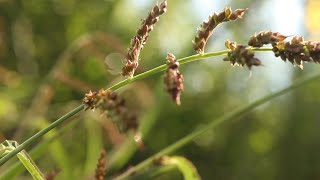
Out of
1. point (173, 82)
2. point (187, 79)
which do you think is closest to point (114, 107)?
point (173, 82)

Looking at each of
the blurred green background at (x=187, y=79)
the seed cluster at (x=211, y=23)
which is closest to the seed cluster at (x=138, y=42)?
the seed cluster at (x=211, y=23)

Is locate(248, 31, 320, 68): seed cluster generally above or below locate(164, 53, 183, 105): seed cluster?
below

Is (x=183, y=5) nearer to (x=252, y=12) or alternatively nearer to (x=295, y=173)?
(x=252, y=12)

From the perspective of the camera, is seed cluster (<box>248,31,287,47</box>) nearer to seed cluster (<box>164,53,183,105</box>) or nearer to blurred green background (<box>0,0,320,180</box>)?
seed cluster (<box>164,53,183,105</box>)

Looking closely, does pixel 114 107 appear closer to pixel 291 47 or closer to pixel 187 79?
pixel 291 47

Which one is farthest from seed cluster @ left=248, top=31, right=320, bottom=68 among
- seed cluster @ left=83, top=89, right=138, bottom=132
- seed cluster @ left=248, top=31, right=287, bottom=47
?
seed cluster @ left=83, top=89, right=138, bottom=132

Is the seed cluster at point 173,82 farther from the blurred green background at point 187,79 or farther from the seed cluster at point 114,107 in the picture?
the blurred green background at point 187,79
